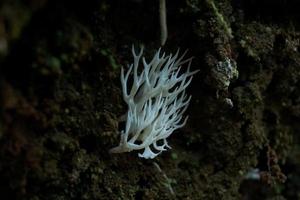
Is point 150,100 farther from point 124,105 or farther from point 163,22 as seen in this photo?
point 163,22

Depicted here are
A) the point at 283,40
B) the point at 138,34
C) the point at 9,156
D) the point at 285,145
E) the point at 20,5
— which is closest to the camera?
the point at 20,5

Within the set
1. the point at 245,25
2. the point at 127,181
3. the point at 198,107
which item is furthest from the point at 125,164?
the point at 245,25

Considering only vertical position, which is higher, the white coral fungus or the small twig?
the small twig

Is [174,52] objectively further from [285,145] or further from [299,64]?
[285,145]

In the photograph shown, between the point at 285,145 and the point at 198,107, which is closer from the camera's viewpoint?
the point at 198,107

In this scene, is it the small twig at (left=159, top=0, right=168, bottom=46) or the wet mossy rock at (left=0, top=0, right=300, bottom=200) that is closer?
the wet mossy rock at (left=0, top=0, right=300, bottom=200)
